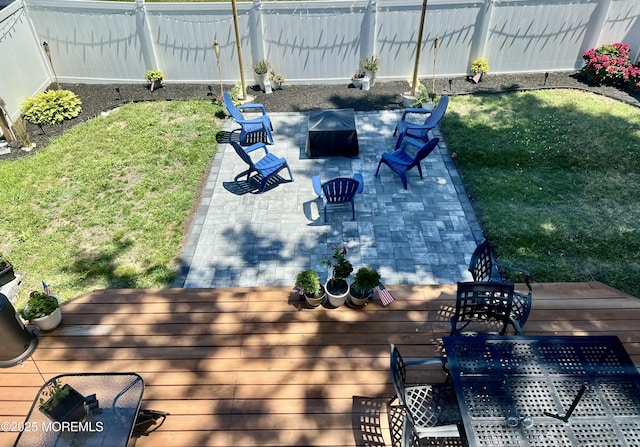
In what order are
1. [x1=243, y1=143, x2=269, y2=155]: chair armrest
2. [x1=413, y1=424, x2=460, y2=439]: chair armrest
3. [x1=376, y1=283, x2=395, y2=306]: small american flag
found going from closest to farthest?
[x1=413, y1=424, x2=460, y2=439]: chair armrest, [x1=376, y1=283, x2=395, y2=306]: small american flag, [x1=243, y1=143, x2=269, y2=155]: chair armrest

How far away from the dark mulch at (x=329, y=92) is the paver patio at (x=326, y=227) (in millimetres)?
2366

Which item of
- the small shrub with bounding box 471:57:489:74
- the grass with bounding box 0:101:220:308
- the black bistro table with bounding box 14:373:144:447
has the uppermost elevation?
the small shrub with bounding box 471:57:489:74

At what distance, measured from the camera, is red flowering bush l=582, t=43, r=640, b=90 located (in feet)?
36.9

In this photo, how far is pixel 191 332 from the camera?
5.35 metres

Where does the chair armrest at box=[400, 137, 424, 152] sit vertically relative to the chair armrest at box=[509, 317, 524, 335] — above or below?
below

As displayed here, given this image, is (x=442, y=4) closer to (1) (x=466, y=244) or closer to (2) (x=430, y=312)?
(1) (x=466, y=244)

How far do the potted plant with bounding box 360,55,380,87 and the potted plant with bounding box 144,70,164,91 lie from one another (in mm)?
5345

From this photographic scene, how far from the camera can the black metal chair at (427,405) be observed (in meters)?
3.54

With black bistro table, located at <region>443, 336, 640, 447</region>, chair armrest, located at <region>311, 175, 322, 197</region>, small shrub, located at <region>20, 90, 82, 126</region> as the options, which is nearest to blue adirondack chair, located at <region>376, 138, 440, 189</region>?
chair armrest, located at <region>311, 175, 322, 197</region>

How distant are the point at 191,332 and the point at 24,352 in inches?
72.8

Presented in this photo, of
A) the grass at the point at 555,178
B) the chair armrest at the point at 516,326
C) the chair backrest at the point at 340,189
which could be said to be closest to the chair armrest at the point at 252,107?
the chair backrest at the point at 340,189

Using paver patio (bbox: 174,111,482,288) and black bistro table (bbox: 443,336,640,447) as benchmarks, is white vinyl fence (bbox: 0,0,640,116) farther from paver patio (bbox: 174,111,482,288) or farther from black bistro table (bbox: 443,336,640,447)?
black bistro table (bbox: 443,336,640,447)

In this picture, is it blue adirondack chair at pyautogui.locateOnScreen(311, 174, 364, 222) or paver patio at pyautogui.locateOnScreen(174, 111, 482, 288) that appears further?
blue adirondack chair at pyautogui.locateOnScreen(311, 174, 364, 222)

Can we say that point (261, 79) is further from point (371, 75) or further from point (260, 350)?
point (260, 350)
